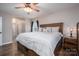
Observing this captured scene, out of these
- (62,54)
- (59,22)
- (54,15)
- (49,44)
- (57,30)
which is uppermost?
(54,15)

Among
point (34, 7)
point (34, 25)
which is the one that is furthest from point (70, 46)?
point (34, 7)

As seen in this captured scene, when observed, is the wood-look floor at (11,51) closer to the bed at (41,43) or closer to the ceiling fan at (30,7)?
the bed at (41,43)

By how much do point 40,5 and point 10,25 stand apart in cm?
56

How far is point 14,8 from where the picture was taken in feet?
4.24

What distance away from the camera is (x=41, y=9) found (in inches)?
52.1

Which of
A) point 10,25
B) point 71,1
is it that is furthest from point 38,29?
point 71,1

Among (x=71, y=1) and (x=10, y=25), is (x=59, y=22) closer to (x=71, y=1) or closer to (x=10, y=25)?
(x=71, y=1)

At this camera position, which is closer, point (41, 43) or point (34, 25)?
point (41, 43)

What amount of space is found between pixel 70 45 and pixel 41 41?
0.46m

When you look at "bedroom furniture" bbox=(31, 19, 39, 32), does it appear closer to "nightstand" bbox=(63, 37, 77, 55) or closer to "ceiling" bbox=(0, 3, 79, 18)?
"ceiling" bbox=(0, 3, 79, 18)

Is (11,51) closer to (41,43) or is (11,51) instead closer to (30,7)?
(41,43)

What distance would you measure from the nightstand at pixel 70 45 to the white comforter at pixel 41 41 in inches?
5.2

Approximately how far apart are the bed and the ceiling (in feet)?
0.70

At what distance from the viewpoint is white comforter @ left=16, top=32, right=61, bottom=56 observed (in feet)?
4.04
